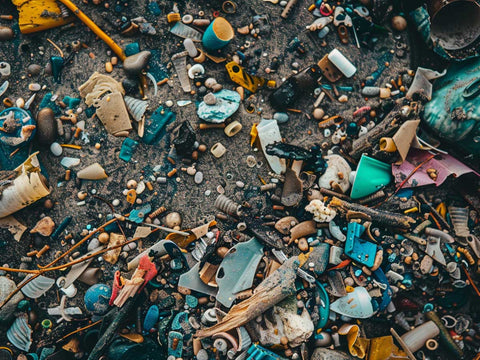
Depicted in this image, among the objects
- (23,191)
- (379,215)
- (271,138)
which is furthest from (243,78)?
(23,191)

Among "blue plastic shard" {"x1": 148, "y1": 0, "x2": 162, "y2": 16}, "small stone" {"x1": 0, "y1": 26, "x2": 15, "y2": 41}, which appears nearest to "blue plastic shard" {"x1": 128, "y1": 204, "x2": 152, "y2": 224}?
"blue plastic shard" {"x1": 148, "y1": 0, "x2": 162, "y2": 16}

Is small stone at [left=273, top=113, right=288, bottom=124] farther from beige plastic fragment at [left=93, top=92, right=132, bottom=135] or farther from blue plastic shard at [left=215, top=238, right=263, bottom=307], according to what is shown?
beige plastic fragment at [left=93, top=92, right=132, bottom=135]

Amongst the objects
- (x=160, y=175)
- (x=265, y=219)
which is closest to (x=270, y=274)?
(x=265, y=219)

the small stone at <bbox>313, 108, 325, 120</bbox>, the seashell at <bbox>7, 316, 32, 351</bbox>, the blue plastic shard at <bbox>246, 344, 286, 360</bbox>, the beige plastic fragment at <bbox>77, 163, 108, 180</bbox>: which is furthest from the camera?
the small stone at <bbox>313, 108, 325, 120</bbox>

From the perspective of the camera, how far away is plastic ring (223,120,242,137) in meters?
3.90

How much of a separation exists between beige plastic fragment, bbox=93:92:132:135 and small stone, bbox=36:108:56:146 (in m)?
0.47

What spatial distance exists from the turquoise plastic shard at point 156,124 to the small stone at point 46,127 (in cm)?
90

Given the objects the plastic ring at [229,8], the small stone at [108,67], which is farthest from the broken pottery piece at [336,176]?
the small stone at [108,67]

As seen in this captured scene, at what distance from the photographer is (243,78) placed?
4027 millimetres

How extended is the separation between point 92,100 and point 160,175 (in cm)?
105

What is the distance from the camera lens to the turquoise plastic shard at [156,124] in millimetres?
3891

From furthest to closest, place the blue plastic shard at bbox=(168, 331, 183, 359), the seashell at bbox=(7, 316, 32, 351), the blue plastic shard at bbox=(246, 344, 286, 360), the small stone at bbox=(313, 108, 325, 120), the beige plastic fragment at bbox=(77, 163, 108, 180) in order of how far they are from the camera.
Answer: the small stone at bbox=(313, 108, 325, 120) < the beige plastic fragment at bbox=(77, 163, 108, 180) < the seashell at bbox=(7, 316, 32, 351) < the blue plastic shard at bbox=(168, 331, 183, 359) < the blue plastic shard at bbox=(246, 344, 286, 360)

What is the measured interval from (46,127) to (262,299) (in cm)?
270

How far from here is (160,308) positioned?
370 centimetres
